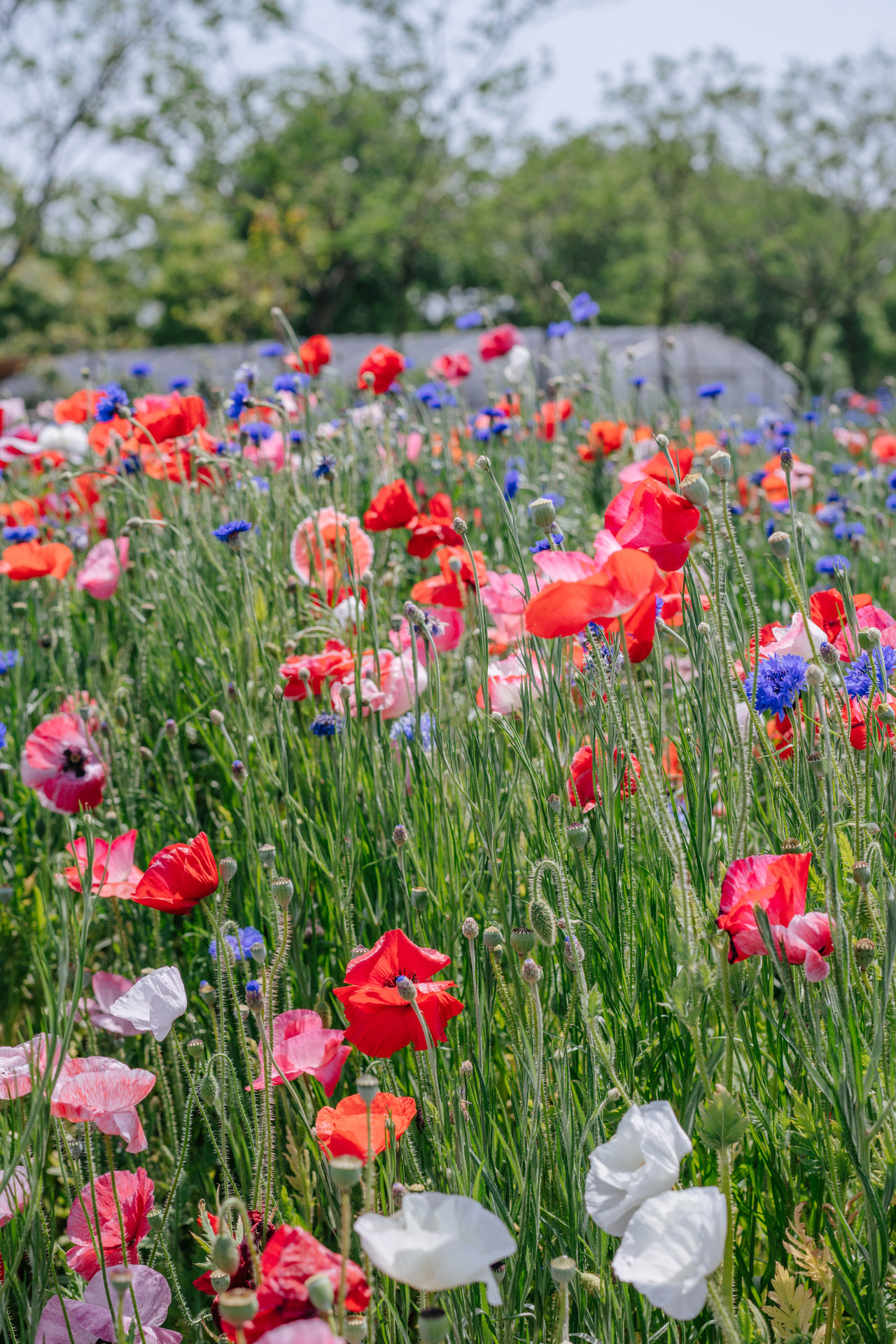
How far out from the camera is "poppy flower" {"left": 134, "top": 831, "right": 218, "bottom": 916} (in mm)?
1045

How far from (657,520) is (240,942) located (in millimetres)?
661

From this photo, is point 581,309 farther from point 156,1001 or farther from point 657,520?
point 156,1001

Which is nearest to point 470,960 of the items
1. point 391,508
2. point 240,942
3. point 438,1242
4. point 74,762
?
point 240,942

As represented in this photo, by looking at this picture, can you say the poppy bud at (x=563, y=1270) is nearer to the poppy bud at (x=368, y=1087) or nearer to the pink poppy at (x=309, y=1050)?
the poppy bud at (x=368, y=1087)

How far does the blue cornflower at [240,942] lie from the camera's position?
1.16 m

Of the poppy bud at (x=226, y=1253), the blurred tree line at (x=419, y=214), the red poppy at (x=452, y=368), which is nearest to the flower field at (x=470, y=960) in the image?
the poppy bud at (x=226, y=1253)

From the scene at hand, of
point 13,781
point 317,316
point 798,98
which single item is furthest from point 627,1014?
point 798,98

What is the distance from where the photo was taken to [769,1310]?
931 millimetres

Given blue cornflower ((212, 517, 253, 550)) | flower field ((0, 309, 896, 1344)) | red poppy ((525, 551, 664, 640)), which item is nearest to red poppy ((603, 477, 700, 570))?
flower field ((0, 309, 896, 1344))

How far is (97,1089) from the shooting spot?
946 millimetres

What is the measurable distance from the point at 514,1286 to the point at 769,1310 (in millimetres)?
→ 237

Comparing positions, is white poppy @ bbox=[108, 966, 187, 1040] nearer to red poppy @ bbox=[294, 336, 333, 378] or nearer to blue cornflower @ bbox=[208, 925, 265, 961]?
blue cornflower @ bbox=[208, 925, 265, 961]

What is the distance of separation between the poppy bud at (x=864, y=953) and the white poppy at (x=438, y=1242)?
0.47 metres

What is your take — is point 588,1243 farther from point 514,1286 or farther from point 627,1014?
point 627,1014
